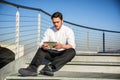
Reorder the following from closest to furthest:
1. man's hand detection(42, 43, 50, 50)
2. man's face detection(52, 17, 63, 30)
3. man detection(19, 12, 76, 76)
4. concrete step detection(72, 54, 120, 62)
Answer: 1. man detection(19, 12, 76, 76)
2. man's hand detection(42, 43, 50, 50)
3. man's face detection(52, 17, 63, 30)
4. concrete step detection(72, 54, 120, 62)

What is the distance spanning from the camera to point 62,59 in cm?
396

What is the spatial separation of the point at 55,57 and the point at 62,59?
0.44 feet

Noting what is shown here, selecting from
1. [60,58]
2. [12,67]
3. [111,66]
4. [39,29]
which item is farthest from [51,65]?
[39,29]

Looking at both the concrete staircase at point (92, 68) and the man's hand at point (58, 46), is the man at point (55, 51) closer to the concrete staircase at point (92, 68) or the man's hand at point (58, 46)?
the man's hand at point (58, 46)

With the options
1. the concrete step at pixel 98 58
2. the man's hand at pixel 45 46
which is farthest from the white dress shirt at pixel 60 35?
the concrete step at pixel 98 58

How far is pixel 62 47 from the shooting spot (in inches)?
159

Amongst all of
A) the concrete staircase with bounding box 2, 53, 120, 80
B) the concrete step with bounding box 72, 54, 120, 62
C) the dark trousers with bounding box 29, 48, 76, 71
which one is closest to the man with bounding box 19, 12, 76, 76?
the dark trousers with bounding box 29, 48, 76, 71

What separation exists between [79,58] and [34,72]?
3.79 ft

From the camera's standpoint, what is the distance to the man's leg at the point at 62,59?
12.7ft

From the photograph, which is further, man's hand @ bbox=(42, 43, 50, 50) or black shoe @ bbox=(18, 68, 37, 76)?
man's hand @ bbox=(42, 43, 50, 50)

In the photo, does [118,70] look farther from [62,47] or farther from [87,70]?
[62,47]

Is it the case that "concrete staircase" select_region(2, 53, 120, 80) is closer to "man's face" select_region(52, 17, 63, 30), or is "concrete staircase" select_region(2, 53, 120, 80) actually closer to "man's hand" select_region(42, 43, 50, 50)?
"man's hand" select_region(42, 43, 50, 50)

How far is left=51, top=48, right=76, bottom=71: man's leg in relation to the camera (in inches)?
153

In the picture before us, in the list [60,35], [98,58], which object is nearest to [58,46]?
[60,35]
